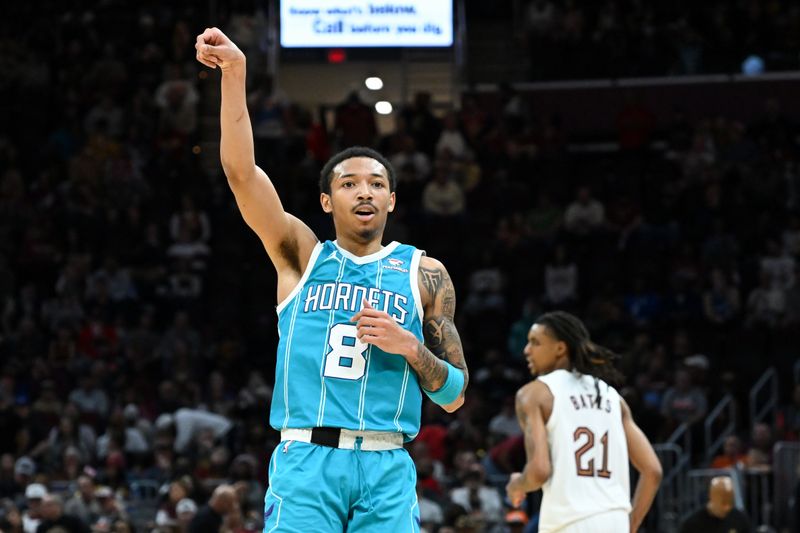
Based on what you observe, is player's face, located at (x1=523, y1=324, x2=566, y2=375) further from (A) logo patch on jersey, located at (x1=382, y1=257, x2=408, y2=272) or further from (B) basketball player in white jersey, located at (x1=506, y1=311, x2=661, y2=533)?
(A) logo patch on jersey, located at (x1=382, y1=257, x2=408, y2=272)

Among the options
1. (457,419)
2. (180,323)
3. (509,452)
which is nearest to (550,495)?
(509,452)

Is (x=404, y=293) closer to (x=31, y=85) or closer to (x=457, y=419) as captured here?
(x=457, y=419)

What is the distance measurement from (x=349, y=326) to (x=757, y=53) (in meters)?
18.6

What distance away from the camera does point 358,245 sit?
555 cm

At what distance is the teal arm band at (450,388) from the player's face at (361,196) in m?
0.61

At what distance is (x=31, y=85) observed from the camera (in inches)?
890

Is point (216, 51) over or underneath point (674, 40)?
underneath

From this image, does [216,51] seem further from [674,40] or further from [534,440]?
[674,40]

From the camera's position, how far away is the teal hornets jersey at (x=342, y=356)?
207 inches

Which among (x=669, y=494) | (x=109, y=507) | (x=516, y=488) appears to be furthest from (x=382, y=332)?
(x=669, y=494)

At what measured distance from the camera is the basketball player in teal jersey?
517 cm

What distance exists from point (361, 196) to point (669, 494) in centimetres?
1009

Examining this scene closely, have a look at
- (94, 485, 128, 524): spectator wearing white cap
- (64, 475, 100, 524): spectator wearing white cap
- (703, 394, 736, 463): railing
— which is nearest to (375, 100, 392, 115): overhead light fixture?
(703, 394, 736, 463): railing

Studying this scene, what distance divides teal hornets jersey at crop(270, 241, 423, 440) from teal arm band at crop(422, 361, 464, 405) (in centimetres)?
9
